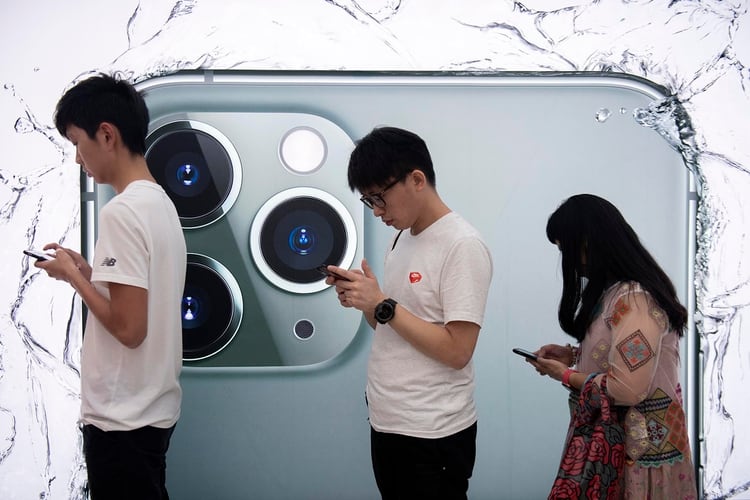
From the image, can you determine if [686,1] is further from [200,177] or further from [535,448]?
[200,177]

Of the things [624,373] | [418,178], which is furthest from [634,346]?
[418,178]

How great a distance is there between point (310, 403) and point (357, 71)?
91 centimetres

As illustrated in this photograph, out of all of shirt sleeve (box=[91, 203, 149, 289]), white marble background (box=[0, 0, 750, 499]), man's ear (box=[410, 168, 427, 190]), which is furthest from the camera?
white marble background (box=[0, 0, 750, 499])

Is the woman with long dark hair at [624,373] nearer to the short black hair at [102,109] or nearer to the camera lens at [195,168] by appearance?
the short black hair at [102,109]

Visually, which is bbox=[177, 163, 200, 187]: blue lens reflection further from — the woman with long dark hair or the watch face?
the woman with long dark hair

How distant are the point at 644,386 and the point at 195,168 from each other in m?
1.23

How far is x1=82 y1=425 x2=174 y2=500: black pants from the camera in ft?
3.62

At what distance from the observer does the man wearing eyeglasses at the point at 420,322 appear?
112 cm

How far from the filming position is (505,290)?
6.02 feet

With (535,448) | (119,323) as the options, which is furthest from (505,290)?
(119,323)

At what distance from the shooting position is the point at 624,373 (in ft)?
3.67

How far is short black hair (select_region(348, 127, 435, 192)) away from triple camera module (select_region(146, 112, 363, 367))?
597mm

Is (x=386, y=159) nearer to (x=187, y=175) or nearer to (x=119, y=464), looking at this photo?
(x=119, y=464)

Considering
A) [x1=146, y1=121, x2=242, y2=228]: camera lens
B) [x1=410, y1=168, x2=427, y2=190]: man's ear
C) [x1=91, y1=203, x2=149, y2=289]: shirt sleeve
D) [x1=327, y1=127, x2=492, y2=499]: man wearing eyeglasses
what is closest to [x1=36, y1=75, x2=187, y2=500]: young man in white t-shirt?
[x1=91, y1=203, x2=149, y2=289]: shirt sleeve
